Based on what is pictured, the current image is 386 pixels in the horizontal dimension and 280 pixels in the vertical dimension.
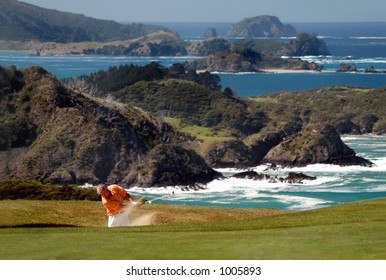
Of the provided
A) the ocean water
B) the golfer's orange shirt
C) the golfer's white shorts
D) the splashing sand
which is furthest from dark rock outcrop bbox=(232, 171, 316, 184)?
the golfer's orange shirt

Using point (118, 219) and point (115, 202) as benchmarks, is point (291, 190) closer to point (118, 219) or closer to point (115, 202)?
point (118, 219)

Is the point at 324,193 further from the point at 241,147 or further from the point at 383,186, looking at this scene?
the point at 241,147

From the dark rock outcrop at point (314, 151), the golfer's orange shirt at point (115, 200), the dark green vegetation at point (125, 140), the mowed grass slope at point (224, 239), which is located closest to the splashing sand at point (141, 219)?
the mowed grass slope at point (224, 239)

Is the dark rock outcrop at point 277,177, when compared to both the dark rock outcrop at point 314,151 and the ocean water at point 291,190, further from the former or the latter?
the dark rock outcrop at point 314,151

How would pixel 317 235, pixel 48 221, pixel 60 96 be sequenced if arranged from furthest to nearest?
pixel 60 96, pixel 48 221, pixel 317 235

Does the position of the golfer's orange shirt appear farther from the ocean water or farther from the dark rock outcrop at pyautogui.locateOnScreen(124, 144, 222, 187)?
the dark rock outcrop at pyautogui.locateOnScreen(124, 144, 222, 187)

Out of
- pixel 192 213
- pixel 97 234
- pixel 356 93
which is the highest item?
pixel 97 234
